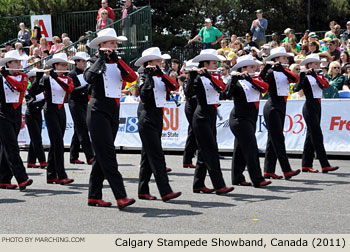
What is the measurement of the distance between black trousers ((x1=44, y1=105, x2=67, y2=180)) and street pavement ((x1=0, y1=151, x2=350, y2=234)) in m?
0.28

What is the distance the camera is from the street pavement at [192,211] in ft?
24.6

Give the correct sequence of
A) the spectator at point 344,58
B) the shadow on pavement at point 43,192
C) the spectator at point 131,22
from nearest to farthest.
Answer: the shadow on pavement at point 43,192 < the spectator at point 344,58 < the spectator at point 131,22

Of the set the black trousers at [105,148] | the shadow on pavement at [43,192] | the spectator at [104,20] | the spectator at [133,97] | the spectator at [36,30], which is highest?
the spectator at [104,20]

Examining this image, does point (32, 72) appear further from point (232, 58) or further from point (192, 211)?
point (232, 58)

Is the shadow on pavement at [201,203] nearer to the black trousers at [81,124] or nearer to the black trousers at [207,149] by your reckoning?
the black trousers at [207,149]

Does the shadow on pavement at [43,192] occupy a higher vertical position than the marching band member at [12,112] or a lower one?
lower

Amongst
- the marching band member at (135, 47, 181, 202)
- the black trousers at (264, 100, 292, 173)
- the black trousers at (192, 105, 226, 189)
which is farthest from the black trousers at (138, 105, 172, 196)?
the black trousers at (264, 100, 292, 173)

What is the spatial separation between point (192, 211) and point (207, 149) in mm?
1457

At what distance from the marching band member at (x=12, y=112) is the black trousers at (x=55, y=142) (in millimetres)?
693

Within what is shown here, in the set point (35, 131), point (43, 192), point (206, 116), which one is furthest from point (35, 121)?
point (206, 116)

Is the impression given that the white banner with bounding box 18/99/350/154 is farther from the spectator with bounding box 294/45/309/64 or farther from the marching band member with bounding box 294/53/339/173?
the spectator with bounding box 294/45/309/64

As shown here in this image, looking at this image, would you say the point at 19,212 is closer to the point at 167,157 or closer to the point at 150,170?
the point at 150,170

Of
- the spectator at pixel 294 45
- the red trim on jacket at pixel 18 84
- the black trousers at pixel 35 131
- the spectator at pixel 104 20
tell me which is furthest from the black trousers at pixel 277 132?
the spectator at pixel 104 20

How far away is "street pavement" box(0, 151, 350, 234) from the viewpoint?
7488 millimetres
